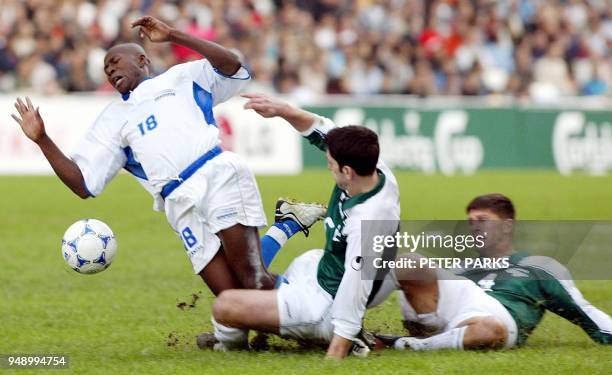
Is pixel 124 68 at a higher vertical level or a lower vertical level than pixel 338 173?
higher

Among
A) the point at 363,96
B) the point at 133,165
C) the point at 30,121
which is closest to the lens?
the point at 30,121

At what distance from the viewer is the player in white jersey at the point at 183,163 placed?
796 centimetres

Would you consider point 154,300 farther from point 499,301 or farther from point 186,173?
point 499,301

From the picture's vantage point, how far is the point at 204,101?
27.2ft


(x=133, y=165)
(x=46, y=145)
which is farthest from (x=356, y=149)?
(x=46, y=145)

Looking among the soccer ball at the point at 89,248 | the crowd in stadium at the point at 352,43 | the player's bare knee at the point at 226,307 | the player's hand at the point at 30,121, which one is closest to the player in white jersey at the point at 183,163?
the player's hand at the point at 30,121

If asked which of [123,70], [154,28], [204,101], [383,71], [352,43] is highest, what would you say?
[154,28]

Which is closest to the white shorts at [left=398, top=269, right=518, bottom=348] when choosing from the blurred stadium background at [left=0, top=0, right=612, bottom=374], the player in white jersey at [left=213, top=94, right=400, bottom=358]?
the player in white jersey at [left=213, top=94, right=400, bottom=358]

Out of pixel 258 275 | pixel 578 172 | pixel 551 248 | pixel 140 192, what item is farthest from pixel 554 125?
pixel 258 275

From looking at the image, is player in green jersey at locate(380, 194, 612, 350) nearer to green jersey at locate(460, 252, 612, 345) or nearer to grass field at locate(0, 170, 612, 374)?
green jersey at locate(460, 252, 612, 345)

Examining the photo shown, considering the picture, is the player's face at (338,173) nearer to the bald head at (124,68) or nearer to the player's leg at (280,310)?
the player's leg at (280,310)

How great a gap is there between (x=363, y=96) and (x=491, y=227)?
54.9 feet

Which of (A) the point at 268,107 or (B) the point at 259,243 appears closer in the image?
(A) the point at 268,107

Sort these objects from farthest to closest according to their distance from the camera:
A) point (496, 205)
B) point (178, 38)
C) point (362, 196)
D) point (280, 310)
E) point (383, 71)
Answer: point (383, 71)
point (178, 38)
point (496, 205)
point (280, 310)
point (362, 196)
